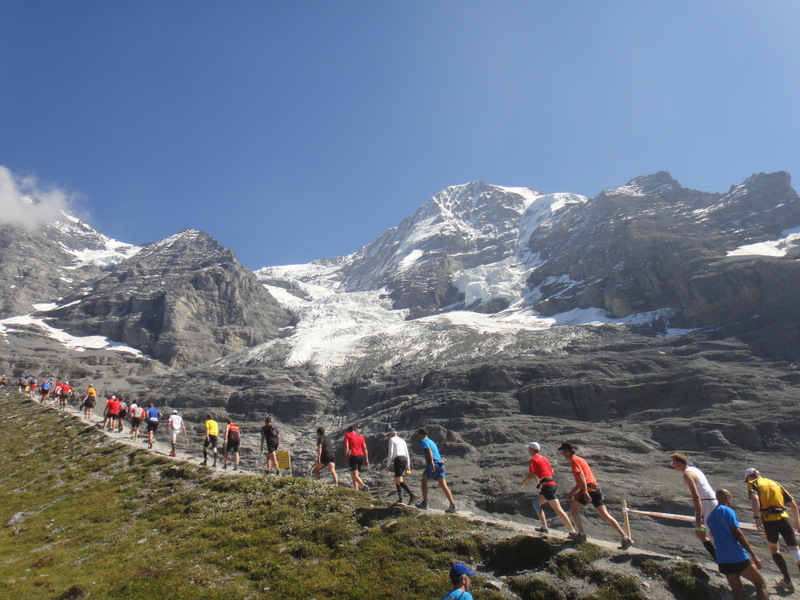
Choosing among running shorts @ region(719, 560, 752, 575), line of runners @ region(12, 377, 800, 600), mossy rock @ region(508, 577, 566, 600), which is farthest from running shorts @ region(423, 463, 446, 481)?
running shorts @ region(719, 560, 752, 575)

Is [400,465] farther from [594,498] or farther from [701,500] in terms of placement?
[701,500]

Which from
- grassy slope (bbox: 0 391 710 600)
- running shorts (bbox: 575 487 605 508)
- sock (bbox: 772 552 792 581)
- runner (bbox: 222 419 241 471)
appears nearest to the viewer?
sock (bbox: 772 552 792 581)

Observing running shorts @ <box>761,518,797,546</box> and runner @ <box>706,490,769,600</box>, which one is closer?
runner @ <box>706,490,769,600</box>

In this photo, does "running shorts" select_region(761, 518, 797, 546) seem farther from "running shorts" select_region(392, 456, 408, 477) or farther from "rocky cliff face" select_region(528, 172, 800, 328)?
"rocky cliff face" select_region(528, 172, 800, 328)

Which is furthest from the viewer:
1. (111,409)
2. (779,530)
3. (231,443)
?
(111,409)

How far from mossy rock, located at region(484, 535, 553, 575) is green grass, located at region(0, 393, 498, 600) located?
1.46 feet

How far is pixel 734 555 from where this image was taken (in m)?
9.73

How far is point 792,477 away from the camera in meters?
56.8

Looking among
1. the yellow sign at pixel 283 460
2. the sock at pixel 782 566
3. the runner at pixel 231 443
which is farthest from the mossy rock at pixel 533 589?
the runner at pixel 231 443

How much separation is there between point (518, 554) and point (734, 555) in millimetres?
4414

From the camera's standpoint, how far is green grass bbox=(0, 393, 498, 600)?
38.5 feet

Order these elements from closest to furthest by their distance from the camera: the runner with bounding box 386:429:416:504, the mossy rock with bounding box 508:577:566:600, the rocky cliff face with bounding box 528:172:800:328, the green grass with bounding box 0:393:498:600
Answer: the mossy rock with bounding box 508:577:566:600, the green grass with bounding box 0:393:498:600, the runner with bounding box 386:429:416:504, the rocky cliff face with bounding box 528:172:800:328

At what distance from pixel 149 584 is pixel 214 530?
124 inches

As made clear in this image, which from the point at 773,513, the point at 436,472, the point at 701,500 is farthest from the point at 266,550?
the point at 773,513
